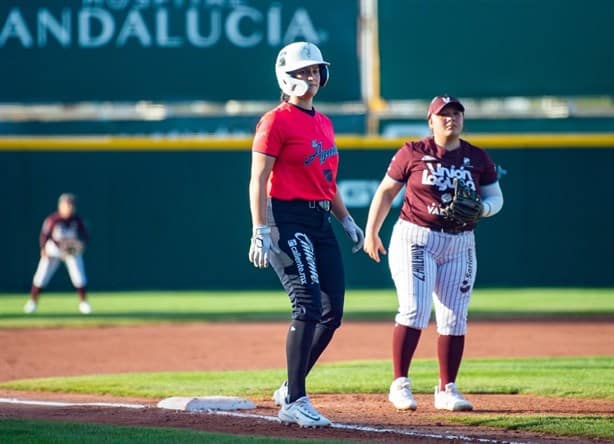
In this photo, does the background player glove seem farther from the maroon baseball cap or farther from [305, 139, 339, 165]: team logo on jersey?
the maroon baseball cap

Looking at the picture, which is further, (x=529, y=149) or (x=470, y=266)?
(x=529, y=149)

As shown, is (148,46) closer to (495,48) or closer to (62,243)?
(62,243)

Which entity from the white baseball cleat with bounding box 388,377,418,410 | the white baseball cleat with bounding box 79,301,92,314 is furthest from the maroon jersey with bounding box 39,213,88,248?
the white baseball cleat with bounding box 388,377,418,410

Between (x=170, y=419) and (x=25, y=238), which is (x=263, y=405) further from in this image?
(x=25, y=238)

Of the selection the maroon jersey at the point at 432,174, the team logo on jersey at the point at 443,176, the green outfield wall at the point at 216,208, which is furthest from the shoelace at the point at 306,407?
the green outfield wall at the point at 216,208

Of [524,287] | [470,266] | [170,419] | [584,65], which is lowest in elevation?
[524,287]

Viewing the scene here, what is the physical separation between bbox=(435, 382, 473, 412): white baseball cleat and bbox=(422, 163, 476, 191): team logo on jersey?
119 centimetres

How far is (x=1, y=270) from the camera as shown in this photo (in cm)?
1900

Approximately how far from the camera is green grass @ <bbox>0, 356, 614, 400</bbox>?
8.05 m

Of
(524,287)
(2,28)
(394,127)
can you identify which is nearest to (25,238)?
(2,28)

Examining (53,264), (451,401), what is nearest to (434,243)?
(451,401)

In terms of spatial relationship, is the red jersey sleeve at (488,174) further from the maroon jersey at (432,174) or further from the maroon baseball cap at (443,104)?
the maroon baseball cap at (443,104)

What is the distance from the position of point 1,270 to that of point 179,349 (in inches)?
325

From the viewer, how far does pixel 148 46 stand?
18.3 metres
